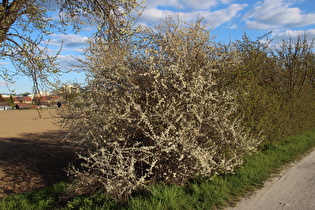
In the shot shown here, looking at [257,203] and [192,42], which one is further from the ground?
[192,42]

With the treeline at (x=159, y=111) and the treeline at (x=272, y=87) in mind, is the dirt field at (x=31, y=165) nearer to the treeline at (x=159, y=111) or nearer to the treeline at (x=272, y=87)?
the treeline at (x=159, y=111)

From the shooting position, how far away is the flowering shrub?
15.8 feet

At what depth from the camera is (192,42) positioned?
18.6 ft

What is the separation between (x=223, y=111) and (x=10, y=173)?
24.2ft

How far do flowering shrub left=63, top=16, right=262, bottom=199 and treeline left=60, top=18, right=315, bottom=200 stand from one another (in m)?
0.02

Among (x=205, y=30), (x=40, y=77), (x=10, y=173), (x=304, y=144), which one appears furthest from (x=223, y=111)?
(x=10, y=173)

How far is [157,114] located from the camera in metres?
4.84

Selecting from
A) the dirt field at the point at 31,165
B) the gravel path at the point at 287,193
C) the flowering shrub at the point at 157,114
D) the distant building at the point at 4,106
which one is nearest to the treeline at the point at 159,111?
the flowering shrub at the point at 157,114

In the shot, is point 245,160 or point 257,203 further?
point 245,160

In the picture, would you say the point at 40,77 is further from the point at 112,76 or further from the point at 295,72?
the point at 295,72

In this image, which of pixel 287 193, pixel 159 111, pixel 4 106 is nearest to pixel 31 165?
pixel 159 111

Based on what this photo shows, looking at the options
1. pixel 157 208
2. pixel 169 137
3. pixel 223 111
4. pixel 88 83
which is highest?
pixel 88 83

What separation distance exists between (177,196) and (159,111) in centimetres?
159

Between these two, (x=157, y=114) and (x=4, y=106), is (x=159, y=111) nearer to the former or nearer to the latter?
(x=157, y=114)
